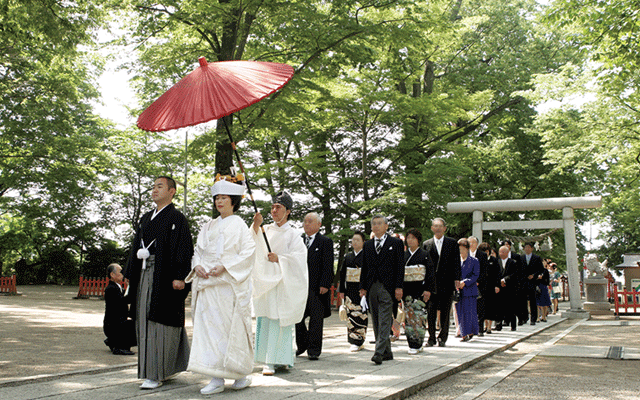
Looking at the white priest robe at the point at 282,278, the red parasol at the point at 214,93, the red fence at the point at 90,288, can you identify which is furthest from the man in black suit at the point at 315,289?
the red fence at the point at 90,288

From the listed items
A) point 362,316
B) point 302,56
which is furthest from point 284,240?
point 302,56

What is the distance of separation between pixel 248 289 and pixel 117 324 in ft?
11.5

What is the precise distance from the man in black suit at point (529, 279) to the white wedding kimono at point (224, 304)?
10.1 metres

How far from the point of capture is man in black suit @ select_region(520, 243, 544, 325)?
44.7 feet

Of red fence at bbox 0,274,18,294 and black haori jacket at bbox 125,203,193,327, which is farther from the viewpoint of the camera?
red fence at bbox 0,274,18,294

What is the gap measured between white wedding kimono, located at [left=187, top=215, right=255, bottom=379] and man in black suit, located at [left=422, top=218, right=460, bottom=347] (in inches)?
173

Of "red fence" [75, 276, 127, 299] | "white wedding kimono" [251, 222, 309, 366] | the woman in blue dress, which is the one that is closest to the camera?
"white wedding kimono" [251, 222, 309, 366]

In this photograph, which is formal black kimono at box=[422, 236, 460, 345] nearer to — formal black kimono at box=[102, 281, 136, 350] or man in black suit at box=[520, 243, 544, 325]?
formal black kimono at box=[102, 281, 136, 350]

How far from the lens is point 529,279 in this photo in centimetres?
1402

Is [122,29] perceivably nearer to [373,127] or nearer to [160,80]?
[160,80]

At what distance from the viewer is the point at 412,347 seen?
770 cm

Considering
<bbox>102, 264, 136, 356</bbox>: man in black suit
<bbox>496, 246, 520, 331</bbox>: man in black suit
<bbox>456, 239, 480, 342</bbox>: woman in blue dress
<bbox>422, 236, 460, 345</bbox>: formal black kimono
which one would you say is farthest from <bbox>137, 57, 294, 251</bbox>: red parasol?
<bbox>496, 246, 520, 331</bbox>: man in black suit

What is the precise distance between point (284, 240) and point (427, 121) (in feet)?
42.0

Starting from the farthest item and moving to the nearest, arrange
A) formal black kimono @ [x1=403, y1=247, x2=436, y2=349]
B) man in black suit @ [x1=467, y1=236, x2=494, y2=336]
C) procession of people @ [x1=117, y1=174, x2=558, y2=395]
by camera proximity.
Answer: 1. man in black suit @ [x1=467, y1=236, x2=494, y2=336]
2. formal black kimono @ [x1=403, y1=247, x2=436, y2=349]
3. procession of people @ [x1=117, y1=174, x2=558, y2=395]
